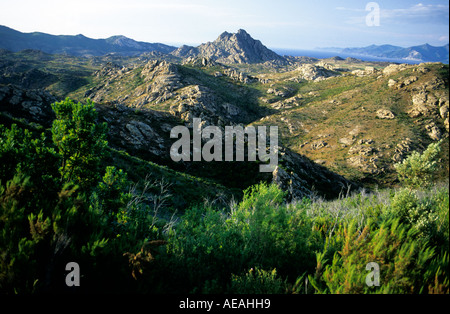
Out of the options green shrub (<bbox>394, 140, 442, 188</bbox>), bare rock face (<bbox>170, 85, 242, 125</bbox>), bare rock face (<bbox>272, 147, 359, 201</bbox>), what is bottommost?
bare rock face (<bbox>272, 147, 359, 201</bbox>)

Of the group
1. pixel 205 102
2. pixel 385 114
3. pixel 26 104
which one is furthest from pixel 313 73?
pixel 26 104

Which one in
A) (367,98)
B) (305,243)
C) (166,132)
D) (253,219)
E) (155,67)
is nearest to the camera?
(305,243)

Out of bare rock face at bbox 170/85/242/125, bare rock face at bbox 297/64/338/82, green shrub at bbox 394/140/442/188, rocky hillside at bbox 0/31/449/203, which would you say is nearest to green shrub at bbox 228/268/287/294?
green shrub at bbox 394/140/442/188

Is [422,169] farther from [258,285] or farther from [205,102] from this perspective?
[205,102]

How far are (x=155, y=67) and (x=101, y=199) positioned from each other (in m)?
129

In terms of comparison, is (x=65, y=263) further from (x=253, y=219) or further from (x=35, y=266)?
(x=253, y=219)

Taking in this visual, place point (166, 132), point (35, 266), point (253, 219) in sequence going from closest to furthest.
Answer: point (35, 266), point (253, 219), point (166, 132)

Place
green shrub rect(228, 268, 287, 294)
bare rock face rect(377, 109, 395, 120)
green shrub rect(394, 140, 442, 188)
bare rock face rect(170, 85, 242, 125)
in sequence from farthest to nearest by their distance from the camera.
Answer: bare rock face rect(170, 85, 242, 125) < bare rock face rect(377, 109, 395, 120) < green shrub rect(394, 140, 442, 188) < green shrub rect(228, 268, 287, 294)

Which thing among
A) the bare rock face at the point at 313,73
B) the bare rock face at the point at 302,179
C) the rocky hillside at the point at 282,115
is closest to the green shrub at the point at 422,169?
the rocky hillside at the point at 282,115

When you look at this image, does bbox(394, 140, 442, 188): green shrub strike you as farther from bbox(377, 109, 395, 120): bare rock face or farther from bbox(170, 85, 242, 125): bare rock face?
bbox(377, 109, 395, 120): bare rock face

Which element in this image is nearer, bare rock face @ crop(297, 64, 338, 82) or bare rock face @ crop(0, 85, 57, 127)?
bare rock face @ crop(0, 85, 57, 127)
